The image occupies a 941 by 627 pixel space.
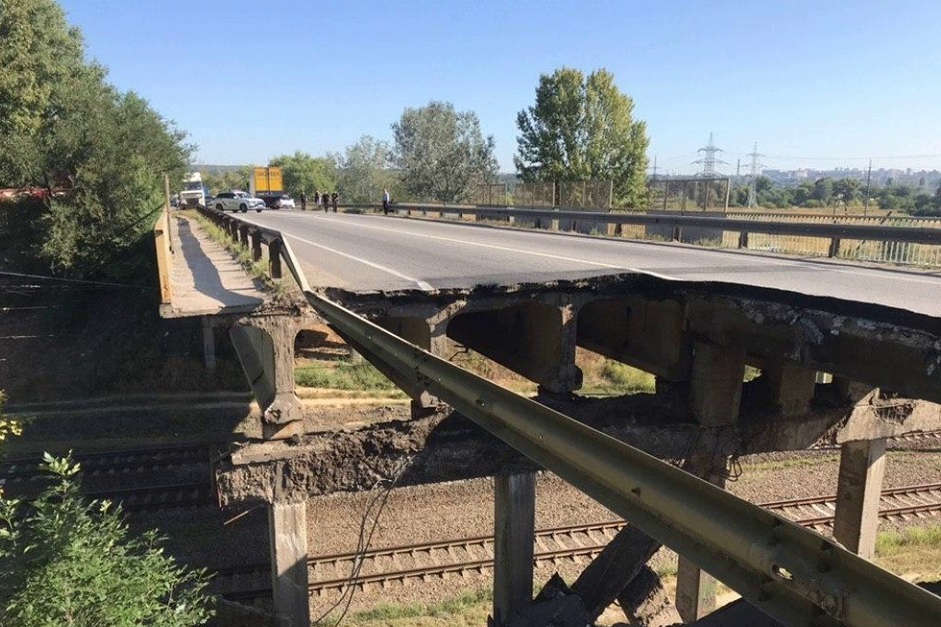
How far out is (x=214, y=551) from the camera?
13.5 m

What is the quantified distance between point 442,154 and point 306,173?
67254 millimetres

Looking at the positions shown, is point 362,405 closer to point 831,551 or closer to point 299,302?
point 299,302

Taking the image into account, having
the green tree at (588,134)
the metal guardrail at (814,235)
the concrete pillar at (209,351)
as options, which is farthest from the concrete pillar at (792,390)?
the green tree at (588,134)

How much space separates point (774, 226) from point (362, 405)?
580 inches

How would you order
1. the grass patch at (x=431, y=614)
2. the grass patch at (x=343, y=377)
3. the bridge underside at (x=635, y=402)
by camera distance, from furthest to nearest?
the grass patch at (x=343, y=377)
the grass patch at (x=431, y=614)
the bridge underside at (x=635, y=402)

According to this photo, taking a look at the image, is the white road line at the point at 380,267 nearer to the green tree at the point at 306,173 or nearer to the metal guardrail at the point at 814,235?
the metal guardrail at the point at 814,235

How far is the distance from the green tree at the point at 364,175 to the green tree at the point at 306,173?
2987cm

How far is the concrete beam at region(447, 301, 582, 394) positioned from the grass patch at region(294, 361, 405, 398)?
14887mm

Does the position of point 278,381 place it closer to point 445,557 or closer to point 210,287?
point 210,287

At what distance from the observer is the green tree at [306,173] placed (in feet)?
433

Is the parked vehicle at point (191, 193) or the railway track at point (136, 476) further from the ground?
the parked vehicle at point (191, 193)

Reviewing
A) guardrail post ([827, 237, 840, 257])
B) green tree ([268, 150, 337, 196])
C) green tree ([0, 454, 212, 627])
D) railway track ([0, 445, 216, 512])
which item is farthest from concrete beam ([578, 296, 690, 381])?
green tree ([268, 150, 337, 196])

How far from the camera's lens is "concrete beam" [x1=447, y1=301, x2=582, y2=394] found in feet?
23.2

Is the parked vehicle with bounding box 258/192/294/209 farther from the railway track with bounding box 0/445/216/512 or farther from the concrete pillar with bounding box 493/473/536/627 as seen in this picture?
the concrete pillar with bounding box 493/473/536/627
